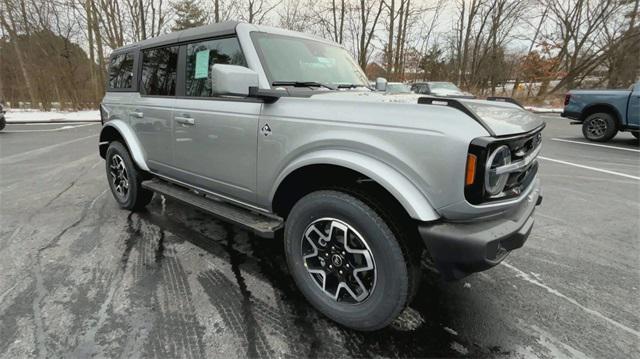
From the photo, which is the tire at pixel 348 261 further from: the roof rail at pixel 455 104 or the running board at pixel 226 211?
the roof rail at pixel 455 104

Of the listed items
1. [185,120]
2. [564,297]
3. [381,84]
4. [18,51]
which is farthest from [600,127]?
[18,51]

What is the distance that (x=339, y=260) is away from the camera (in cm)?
222

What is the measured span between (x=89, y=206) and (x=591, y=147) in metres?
10.9

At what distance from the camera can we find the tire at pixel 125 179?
402 centimetres

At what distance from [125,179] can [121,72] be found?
1.30 m

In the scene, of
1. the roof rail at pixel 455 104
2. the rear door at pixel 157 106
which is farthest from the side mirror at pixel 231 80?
the rear door at pixel 157 106

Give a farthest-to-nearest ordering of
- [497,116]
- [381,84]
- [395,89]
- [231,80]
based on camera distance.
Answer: [395,89], [381,84], [231,80], [497,116]

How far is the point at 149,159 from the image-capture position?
3.79 meters

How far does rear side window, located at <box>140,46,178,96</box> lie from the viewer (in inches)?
134

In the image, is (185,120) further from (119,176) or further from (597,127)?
(597,127)

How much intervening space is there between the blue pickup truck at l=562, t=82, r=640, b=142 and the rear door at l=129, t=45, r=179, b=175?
1067 centimetres

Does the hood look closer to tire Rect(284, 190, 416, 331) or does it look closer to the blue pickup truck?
tire Rect(284, 190, 416, 331)

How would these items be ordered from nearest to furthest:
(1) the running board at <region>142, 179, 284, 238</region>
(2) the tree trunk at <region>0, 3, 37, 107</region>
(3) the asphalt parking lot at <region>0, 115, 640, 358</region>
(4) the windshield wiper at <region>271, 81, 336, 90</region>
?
(3) the asphalt parking lot at <region>0, 115, 640, 358</region> < (1) the running board at <region>142, 179, 284, 238</region> < (4) the windshield wiper at <region>271, 81, 336, 90</region> < (2) the tree trunk at <region>0, 3, 37, 107</region>

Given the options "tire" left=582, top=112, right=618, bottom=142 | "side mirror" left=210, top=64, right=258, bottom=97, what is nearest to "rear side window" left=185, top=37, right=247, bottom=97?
"side mirror" left=210, top=64, right=258, bottom=97
